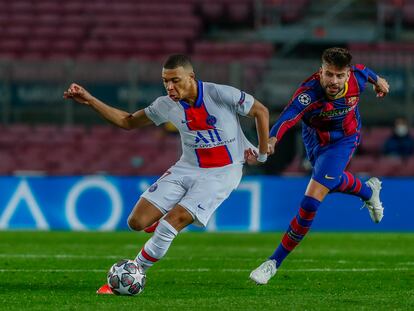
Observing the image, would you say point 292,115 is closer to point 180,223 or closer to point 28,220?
point 180,223

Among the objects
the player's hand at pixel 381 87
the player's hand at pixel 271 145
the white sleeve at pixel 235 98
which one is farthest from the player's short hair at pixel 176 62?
the player's hand at pixel 381 87

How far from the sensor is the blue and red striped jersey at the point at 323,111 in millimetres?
10008

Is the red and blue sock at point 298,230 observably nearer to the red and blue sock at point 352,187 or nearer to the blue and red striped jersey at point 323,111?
the red and blue sock at point 352,187

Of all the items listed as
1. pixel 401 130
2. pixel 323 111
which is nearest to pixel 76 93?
pixel 323 111

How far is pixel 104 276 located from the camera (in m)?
10.6

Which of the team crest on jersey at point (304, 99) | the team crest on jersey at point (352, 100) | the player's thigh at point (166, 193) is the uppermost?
the team crest on jersey at point (304, 99)

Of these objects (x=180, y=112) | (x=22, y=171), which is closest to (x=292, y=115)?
(x=180, y=112)

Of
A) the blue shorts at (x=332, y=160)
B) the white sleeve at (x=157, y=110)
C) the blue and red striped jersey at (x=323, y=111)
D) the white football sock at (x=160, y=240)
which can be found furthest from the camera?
the blue shorts at (x=332, y=160)

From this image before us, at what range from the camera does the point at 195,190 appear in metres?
9.24

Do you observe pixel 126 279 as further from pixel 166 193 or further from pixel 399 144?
pixel 399 144

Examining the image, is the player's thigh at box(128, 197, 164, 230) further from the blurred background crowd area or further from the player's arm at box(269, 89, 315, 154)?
the blurred background crowd area

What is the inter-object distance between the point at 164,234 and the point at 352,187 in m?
2.60

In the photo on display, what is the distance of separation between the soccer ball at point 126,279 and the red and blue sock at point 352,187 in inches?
97.3

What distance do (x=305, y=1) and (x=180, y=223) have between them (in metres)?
18.9
